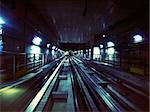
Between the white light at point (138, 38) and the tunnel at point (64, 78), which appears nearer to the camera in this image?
the tunnel at point (64, 78)

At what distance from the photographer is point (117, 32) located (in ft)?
51.1

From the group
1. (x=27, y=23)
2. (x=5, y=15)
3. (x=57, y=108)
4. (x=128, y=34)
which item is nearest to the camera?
(x=57, y=108)

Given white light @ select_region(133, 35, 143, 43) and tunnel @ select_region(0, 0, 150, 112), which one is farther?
white light @ select_region(133, 35, 143, 43)

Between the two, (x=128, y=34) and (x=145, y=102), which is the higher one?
(x=128, y=34)

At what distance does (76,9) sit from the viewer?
32.1 ft

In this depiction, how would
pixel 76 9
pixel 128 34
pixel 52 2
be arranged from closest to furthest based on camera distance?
pixel 52 2 < pixel 76 9 < pixel 128 34

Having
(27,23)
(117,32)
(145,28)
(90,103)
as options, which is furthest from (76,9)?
(117,32)

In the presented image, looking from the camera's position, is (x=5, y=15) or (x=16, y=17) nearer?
(x=5, y=15)

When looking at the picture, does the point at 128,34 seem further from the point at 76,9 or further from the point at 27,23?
the point at 27,23

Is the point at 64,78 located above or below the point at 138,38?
below

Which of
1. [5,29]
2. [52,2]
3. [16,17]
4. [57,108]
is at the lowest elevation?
[57,108]

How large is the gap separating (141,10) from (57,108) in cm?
667

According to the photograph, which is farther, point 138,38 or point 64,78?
point 64,78

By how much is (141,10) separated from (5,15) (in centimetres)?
609
